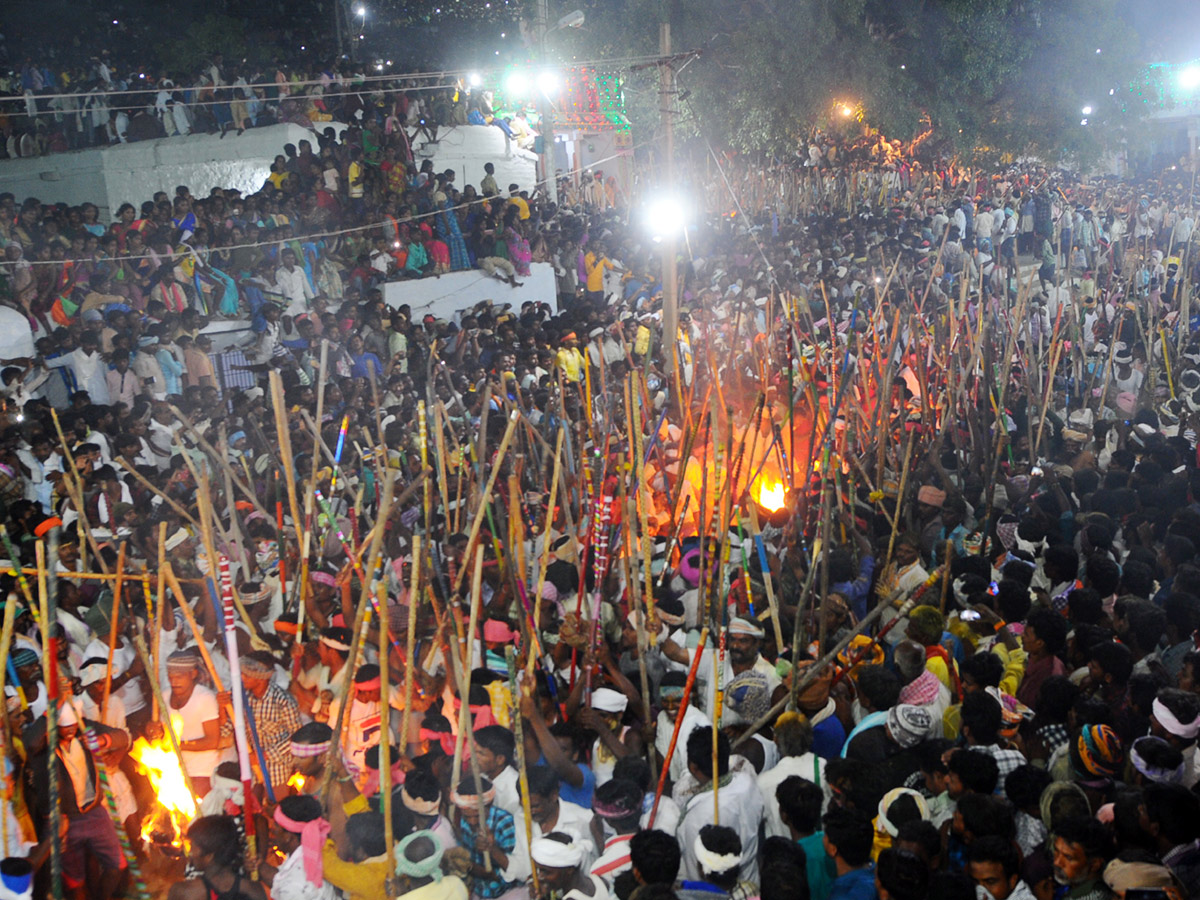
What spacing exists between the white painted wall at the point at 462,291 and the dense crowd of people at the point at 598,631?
2605 millimetres

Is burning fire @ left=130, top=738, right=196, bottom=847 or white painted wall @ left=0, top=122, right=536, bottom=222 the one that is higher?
white painted wall @ left=0, top=122, right=536, bottom=222

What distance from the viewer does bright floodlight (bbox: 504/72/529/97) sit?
19803 millimetres

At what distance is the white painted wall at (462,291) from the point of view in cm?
1234

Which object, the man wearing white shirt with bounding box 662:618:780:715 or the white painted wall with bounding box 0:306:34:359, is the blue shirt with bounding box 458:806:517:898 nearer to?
the man wearing white shirt with bounding box 662:618:780:715

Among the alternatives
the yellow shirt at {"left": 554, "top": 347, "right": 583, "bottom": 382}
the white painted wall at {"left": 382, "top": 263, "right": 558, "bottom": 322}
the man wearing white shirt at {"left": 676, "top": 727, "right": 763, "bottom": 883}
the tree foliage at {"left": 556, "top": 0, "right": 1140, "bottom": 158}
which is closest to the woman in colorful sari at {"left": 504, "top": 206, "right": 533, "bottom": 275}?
the white painted wall at {"left": 382, "top": 263, "right": 558, "bottom": 322}

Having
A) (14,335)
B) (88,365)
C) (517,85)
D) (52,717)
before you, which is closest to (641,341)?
(88,365)

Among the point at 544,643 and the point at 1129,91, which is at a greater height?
the point at 1129,91

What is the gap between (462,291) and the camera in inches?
516

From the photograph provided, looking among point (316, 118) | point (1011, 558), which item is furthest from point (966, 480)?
point (316, 118)

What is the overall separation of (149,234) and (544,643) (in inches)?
322

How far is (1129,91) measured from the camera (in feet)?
78.4

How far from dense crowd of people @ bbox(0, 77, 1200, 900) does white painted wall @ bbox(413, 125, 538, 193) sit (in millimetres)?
7482

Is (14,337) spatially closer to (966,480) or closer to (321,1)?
(966,480)

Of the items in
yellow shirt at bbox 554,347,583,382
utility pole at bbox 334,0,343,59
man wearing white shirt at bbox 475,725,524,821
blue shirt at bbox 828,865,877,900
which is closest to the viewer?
blue shirt at bbox 828,865,877,900
